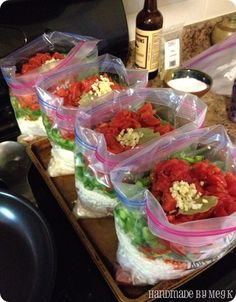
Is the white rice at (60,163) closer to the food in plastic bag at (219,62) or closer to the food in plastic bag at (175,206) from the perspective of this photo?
the food in plastic bag at (175,206)

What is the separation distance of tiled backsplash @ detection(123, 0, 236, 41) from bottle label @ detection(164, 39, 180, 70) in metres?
0.07

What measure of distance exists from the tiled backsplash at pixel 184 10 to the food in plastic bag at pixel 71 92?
242 millimetres

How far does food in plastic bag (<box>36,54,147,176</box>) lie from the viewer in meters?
0.60

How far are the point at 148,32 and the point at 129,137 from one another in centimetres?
35

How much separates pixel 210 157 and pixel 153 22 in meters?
0.40

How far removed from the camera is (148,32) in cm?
78

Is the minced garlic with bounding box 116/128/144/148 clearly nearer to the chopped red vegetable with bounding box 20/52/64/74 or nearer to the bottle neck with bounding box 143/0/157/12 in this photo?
the chopped red vegetable with bounding box 20/52/64/74

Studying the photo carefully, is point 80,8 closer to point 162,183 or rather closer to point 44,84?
point 44,84

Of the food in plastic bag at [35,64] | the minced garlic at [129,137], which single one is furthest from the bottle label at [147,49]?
the minced garlic at [129,137]

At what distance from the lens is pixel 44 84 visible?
2.06 ft

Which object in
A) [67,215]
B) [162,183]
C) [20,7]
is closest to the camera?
[162,183]

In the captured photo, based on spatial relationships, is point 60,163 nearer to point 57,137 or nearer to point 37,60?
point 57,137

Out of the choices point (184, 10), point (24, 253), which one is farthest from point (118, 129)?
point (184, 10)

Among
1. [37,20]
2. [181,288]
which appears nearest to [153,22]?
[37,20]
